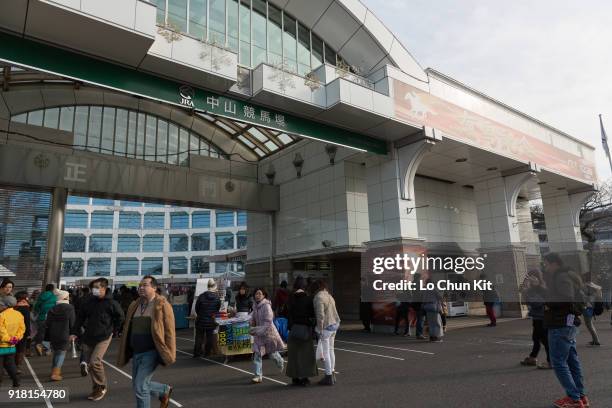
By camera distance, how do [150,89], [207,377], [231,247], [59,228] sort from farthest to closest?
[231,247], [59,228], [150,89], [207,377]

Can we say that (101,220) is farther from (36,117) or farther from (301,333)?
(301,333)

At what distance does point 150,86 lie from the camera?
10.4 m

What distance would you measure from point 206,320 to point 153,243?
50.2 m

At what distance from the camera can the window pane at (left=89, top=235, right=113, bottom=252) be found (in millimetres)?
53562

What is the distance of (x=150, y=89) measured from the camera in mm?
10328

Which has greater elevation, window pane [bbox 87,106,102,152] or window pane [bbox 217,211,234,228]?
window pane [bbox 217,211,234,228]

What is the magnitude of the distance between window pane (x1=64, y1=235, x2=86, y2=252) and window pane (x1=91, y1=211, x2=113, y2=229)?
212 centimetres

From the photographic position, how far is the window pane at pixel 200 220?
57000 millimetres

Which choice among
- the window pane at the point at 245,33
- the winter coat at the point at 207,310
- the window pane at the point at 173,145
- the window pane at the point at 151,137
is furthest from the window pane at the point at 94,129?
the winter coat at the point at 207,310

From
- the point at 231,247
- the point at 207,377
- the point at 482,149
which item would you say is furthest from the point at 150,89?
the point at 231,247

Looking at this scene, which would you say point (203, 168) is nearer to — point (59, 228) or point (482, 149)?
point (59, 228)

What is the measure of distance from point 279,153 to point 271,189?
184cm

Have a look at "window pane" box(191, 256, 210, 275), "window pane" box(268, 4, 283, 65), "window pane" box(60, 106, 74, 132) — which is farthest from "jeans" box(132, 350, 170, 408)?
"window pane" box(191, 256, 210, 275)

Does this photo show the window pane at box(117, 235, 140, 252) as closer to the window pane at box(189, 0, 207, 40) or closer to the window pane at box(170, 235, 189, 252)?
the window pane at box(170, 235, 189, 252)
